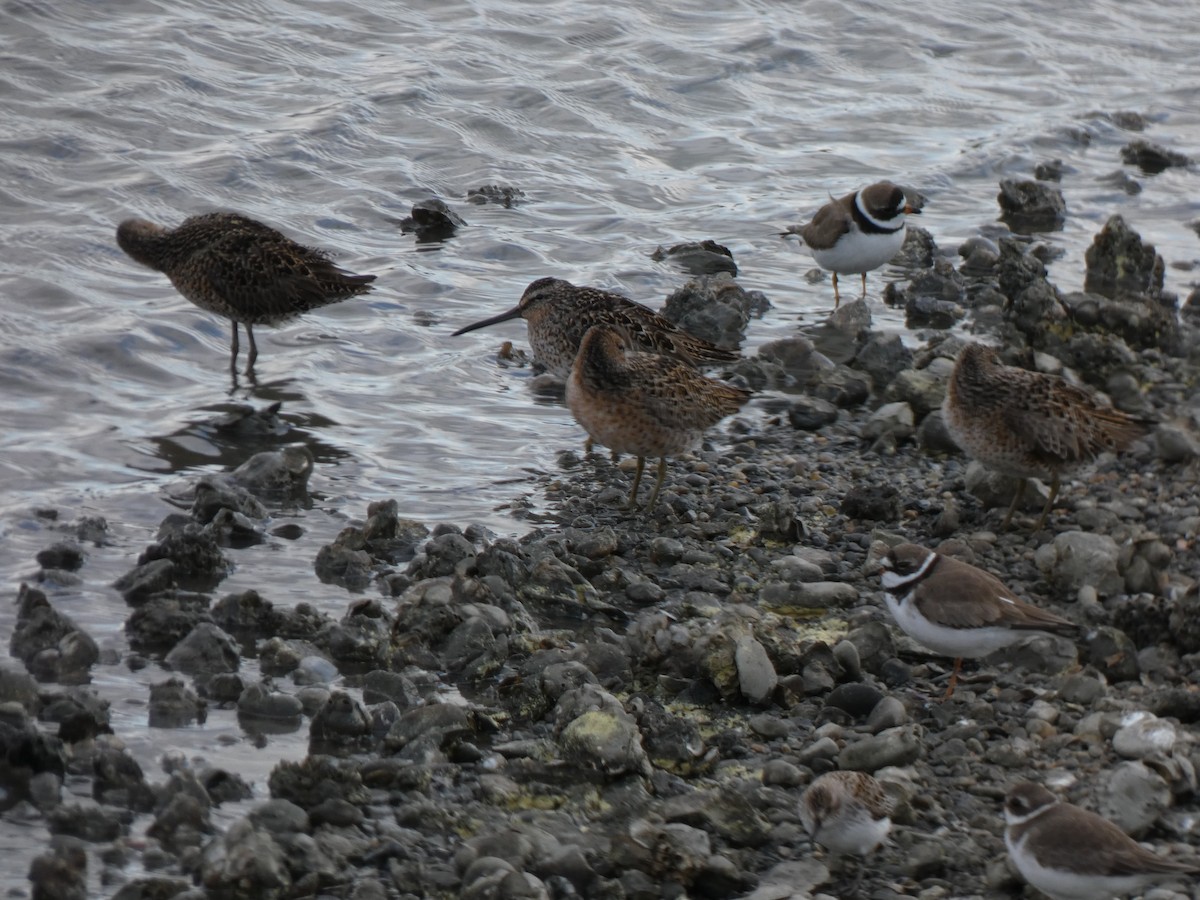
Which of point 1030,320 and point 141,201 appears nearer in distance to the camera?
point 1030,320

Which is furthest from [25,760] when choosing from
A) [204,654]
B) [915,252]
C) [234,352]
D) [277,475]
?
[915,252]

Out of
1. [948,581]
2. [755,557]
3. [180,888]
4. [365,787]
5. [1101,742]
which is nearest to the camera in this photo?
[180,888]

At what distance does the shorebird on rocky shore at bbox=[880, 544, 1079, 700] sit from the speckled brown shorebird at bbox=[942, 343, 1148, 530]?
173 cm

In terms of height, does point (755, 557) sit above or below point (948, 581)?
below

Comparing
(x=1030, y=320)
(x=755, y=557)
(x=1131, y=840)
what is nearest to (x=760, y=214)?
(x=1030, y=320)

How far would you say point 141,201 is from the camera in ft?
43.8

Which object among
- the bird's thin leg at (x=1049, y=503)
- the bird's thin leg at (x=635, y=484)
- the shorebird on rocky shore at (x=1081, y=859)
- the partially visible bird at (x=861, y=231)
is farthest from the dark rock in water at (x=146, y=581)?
the partially visible bird at (x=861, y=231)

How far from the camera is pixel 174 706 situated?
616 centimetres

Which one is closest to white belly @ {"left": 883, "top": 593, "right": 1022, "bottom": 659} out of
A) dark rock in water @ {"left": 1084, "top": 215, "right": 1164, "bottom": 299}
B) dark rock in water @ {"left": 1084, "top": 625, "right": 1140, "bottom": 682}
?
dark rock in water @ {"left": 1084, "top": 625, "right": 1140, "bottom": 682}

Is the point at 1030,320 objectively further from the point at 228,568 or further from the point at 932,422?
the point at 228,568

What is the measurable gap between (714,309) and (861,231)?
1.55 meters

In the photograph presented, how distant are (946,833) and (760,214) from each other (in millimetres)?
10322

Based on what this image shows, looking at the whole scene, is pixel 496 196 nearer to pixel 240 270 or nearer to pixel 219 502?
pixel 240 270

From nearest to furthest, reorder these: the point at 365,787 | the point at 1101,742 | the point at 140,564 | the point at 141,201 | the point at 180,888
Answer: the point at 180,888 < the point at 365,787 < the point at 1101,742 < the point at 140,564 < the point at 141,201
